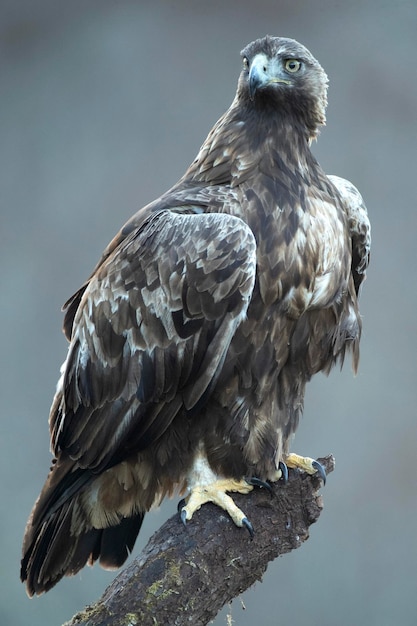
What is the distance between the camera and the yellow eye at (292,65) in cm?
321

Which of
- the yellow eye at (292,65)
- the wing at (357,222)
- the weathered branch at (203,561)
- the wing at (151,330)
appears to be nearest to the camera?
the weathered branch at (203,561)

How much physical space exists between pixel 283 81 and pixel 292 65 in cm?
7

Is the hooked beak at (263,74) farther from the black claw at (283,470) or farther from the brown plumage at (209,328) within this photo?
the black claw at (283,470)

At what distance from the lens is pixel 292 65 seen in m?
3.22

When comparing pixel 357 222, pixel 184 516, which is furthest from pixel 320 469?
pixel 357 222

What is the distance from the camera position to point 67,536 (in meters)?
3.23

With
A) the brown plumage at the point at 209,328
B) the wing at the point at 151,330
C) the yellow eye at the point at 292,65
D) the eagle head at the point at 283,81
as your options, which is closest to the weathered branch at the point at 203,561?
the brown plumage at the point at 209,328

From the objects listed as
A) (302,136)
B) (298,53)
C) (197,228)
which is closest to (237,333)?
(197,228)

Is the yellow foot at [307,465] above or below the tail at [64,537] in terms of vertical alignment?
above

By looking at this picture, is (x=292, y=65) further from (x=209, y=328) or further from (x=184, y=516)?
(x=184, y=516)

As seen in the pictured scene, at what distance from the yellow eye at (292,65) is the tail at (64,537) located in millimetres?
1500

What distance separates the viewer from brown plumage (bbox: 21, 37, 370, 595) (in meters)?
2.94

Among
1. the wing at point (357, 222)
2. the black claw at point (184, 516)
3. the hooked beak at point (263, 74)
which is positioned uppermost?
the hooked beak at point (263, 74)

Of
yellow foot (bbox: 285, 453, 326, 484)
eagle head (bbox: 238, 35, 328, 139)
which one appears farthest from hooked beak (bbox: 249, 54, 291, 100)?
yellow foot (bbox: 285, 453, 326, 484)
